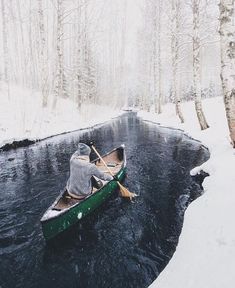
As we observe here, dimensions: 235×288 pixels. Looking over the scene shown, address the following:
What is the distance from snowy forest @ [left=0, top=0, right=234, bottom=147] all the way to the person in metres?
5.68

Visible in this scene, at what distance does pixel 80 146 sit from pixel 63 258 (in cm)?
266

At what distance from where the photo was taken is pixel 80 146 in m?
7.16

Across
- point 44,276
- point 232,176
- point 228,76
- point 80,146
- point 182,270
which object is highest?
point 228,76

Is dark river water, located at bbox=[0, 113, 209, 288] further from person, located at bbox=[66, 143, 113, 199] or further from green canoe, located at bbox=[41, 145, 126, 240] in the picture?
person, located at bbox=[66, 143, 113, 199]

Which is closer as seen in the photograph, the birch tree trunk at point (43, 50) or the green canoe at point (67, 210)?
the green canoe at point (67, 210)

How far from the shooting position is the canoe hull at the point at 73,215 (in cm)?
597

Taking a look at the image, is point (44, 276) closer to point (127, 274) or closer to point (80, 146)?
point (127, 274)

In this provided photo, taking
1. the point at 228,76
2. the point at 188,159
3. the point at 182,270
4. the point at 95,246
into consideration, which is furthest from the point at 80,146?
the point at 188,159

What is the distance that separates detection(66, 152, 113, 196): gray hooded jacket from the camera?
7.06 metres

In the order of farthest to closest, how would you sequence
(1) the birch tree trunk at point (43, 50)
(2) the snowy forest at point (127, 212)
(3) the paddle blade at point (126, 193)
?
(1) the birch tree trunk at point (43, 50)
(3) the paddle blade at point (126, 193)
(2) the snowy forest at point (127, 212)

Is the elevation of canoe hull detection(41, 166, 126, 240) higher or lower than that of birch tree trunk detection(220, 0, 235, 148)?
lower

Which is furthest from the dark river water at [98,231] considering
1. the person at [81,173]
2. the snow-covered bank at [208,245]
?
the person at [81,173]

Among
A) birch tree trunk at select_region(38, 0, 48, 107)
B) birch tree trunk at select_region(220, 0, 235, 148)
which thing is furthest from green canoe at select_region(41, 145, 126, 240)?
birch tree trunk at select_region(38, 0, 48, 107)

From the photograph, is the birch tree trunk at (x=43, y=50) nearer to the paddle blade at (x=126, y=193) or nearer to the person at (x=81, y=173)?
the paddle blade at (x=126, y=193)
